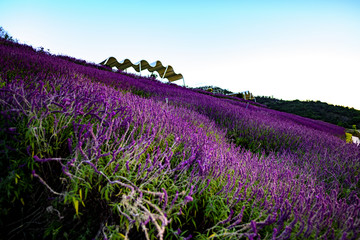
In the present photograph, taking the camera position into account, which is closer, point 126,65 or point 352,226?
point 352,226

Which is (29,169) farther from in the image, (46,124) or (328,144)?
(328,144)

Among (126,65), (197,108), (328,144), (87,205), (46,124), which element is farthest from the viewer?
(126,65)

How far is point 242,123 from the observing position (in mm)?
4316

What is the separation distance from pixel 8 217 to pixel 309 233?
162cm

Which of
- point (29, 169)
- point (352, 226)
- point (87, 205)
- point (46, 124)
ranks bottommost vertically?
point (87, 205)

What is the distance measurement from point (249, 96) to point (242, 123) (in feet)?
77.1

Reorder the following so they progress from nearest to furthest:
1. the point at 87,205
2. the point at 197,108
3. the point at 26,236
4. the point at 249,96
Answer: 1. the point at 26,236
2. the point at 87,205
3. the point at 197,108
4. the point at 249,96

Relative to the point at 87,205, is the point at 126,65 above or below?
above

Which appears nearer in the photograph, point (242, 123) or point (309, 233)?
point (309, 233)

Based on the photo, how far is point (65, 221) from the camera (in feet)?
3.27

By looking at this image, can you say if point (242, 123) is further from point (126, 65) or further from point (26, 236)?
point (126, 65)

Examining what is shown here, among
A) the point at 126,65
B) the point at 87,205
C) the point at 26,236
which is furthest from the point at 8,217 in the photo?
the point at 126,65

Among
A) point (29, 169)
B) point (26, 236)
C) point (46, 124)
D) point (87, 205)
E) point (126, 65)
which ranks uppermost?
point (126, 65)

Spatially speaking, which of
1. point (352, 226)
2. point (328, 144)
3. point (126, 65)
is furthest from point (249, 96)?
point (352, 226)
